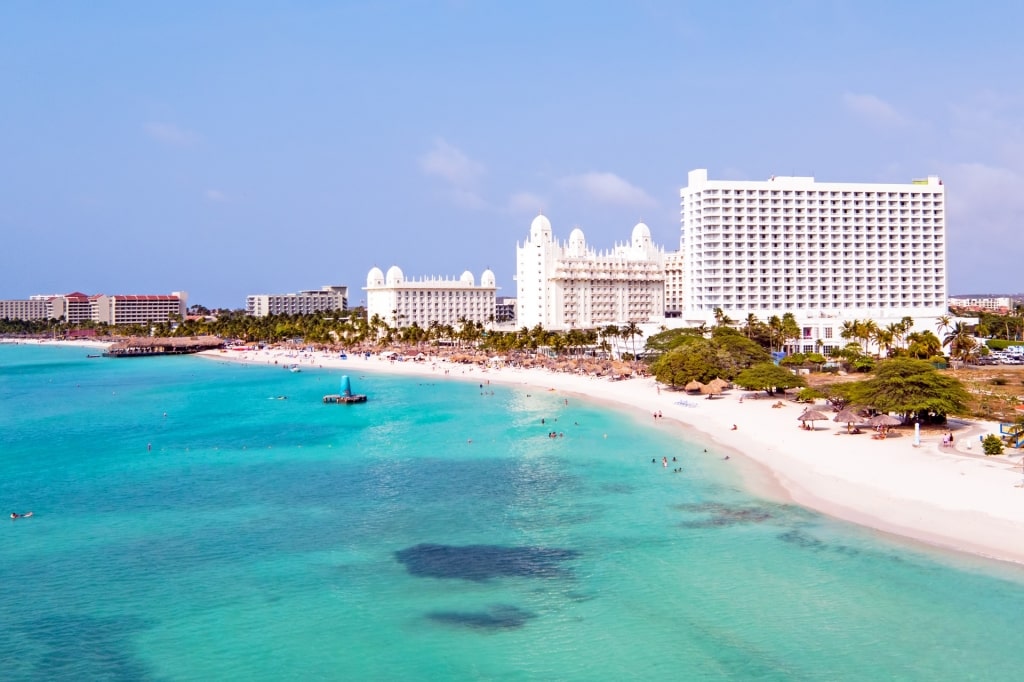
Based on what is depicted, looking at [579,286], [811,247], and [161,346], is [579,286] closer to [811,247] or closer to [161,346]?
[811,247]

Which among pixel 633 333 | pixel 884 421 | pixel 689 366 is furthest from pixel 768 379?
pixel 633 333

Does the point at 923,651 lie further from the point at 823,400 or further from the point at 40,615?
the point at 823,400

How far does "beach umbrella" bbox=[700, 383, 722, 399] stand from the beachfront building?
142ft

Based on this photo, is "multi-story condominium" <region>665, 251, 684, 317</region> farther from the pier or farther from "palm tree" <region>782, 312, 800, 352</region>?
the pier

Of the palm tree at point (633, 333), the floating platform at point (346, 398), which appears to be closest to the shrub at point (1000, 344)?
the palm tree at point (633, 333)

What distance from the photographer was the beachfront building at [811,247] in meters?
114

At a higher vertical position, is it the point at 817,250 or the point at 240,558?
the point at 817,250

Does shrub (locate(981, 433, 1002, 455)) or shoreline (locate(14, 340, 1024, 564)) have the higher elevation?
shrub (locate(981, 433, 1002, 455))

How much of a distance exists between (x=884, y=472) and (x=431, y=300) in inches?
5515

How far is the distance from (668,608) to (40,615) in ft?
60.5

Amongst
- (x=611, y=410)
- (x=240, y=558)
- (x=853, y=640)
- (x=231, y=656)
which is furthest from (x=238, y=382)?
(x=853, y=640)

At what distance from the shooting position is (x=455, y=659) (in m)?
22.1

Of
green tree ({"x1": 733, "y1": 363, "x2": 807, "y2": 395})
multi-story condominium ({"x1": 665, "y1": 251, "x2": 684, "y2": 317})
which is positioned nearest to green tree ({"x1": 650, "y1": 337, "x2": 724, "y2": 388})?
green tree ({"x1": 733, "y1": 363, "x2": 807, "y2": 395})

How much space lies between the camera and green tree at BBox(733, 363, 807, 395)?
205 feet
